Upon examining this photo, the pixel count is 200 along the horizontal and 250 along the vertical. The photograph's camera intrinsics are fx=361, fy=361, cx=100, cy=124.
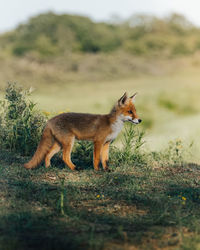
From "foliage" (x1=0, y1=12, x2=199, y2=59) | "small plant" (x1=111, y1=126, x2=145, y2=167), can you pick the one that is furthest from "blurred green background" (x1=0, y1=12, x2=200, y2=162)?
"small plant" (x1=111, y1=126, x2=145, y2=167)

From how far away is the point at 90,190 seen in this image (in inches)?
219

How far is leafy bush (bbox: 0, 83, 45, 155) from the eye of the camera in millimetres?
7453

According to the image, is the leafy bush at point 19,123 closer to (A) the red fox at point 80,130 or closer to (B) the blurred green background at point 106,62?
(A) the red fox at point 80,130

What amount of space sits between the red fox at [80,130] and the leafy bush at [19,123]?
1252 millimetres

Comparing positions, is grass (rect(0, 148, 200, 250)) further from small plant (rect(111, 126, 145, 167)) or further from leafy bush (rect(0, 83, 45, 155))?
leafy bush (rect(0, 83, 45, 155))

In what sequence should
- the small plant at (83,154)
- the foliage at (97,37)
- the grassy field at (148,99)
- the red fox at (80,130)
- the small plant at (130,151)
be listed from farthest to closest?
the foliage at (97,37) → the grassy field at (148,99) → the small plant at (83,154) → the small plant at (130,151) → the red fox at (80,130)

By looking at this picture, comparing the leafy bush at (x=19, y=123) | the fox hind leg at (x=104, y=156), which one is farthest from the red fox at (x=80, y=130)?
the leafy bush at (x=19, y=123)

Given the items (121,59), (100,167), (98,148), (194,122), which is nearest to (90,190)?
(98,148)

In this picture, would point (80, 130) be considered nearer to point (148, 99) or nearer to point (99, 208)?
point (99, 208)

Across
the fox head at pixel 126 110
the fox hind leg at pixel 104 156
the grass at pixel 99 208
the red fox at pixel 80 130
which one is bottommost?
the grass at pixel 99 208

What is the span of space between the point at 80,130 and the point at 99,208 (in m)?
1.77

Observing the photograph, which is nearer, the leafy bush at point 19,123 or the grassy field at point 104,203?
the grassy field at point 104,203

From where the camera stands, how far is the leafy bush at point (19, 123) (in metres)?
7.45

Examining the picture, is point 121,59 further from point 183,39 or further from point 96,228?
point 96,228
